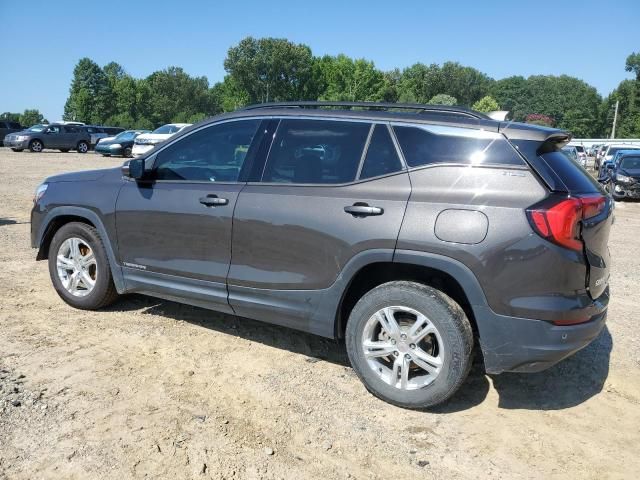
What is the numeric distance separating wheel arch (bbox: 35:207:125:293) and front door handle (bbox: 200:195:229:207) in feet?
3.53

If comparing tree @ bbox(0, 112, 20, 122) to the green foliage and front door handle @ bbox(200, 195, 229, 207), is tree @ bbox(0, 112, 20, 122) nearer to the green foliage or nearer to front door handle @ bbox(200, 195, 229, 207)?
the green foliage

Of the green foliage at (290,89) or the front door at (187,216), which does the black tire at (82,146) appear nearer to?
the front door at (187,216)

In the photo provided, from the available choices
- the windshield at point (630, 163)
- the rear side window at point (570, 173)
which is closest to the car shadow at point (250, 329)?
the rear side window at point (570, 173)

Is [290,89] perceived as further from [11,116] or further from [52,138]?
[11,116]

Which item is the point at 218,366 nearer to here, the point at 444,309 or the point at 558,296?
the point at 444,309

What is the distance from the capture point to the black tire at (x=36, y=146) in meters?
31.4

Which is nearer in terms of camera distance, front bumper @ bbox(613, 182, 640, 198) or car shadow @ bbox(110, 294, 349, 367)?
car shadow @ bbox(110, 294, 349, 367)

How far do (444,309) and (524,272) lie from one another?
0.50 metres

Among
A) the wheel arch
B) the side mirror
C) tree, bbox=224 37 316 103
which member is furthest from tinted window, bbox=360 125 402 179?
tree, bbox=224 37 316 103

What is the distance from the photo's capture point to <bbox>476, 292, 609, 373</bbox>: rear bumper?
10.2 feet

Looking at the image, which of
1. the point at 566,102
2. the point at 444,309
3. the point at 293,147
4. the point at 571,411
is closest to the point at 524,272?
the point at 444,309

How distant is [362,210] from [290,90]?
88310mm

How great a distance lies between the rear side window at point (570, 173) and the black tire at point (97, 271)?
3496 mm

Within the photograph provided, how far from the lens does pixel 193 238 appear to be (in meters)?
4.16
